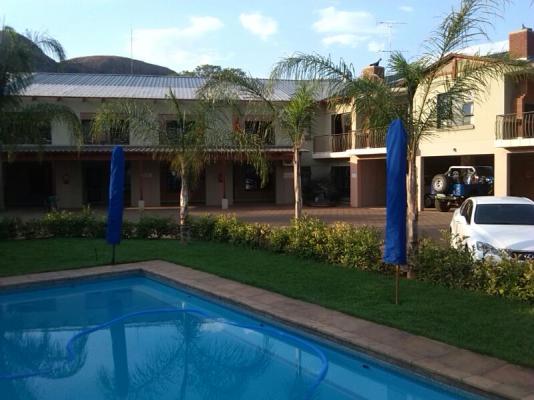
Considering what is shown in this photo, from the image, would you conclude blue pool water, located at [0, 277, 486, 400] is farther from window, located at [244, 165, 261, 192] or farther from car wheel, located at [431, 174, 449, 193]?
window, located at [244, 165, 261, 192]

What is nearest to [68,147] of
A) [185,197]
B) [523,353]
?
[185,197]

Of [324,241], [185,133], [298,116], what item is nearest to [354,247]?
[324,241]

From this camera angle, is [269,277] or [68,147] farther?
[68,147]

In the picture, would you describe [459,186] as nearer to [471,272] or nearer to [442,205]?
[442,205]

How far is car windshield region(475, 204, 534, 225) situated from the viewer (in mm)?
10461

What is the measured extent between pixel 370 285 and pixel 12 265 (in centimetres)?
775

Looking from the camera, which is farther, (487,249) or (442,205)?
(442,205)

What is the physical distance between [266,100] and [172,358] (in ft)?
27.9

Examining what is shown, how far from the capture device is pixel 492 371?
17.7 feet

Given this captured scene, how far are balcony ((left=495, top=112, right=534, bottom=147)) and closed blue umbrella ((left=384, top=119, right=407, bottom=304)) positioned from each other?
1374 cm

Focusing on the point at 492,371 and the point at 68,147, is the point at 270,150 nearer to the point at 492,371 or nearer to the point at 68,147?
the point at 68,147

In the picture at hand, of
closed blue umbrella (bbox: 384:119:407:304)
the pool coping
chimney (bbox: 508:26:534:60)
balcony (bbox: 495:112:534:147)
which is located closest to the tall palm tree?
the pool coping

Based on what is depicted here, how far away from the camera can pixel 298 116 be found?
14.0m

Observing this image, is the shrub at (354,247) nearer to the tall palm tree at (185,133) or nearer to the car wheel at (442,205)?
the tall palm tree at (185,133)
